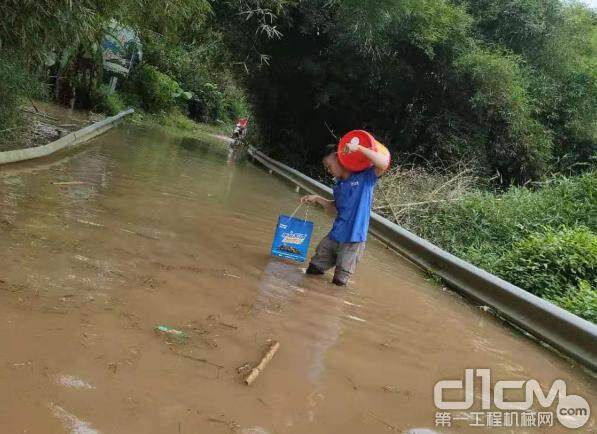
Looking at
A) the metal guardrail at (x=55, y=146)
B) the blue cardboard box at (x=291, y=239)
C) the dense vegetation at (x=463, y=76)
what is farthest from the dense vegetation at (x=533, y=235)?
the metal guardrail at (x=55, y=146)

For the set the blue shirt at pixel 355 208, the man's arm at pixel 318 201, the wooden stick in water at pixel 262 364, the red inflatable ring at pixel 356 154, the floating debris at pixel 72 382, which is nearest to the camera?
the floating debris at pixel 72 382

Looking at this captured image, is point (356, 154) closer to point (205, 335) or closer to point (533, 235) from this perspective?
point (205, 335)

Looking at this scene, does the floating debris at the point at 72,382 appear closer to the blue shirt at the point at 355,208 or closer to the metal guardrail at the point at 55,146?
the blue shirt at the point at 355,208

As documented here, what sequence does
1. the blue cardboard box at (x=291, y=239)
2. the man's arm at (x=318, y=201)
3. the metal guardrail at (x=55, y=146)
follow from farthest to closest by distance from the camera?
1. the metal guardrail at (x=55, y=146)
2. the blue cardboard box at (x=291, y=239)
3. the man's arm at (x=318, y=201)

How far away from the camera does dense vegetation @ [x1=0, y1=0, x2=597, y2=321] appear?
1018 centimetres

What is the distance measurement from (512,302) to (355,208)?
185cm

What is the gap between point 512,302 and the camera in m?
5.93

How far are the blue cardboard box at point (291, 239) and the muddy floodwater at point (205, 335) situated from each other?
0.16m

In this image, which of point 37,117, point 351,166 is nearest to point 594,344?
point 351,166

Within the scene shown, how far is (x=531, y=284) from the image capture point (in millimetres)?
7102

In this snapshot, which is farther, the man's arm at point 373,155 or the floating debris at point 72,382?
the man's arm at point 373,155

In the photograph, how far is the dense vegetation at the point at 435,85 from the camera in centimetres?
1018

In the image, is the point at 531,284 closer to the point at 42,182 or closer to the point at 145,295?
the point at 145,295

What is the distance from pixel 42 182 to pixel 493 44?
1260cm
